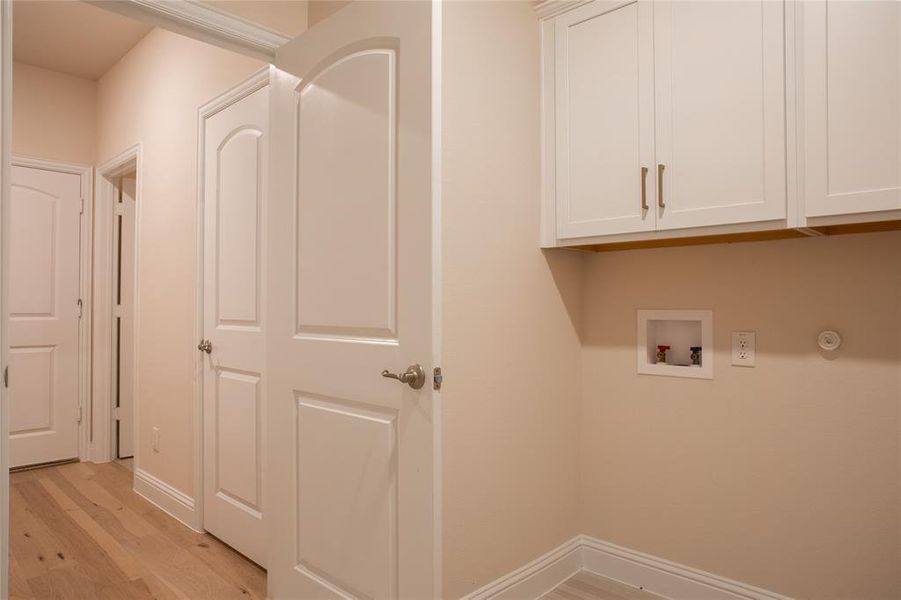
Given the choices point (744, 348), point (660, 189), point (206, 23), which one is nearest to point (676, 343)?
point (744, 348)

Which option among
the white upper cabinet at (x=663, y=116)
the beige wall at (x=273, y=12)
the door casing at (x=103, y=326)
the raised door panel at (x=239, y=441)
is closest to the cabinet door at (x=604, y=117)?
the white upper cabinet at (x=663, y=116)

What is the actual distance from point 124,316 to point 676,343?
3895 millimetres

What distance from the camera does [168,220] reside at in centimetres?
325

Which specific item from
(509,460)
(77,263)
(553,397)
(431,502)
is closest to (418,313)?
(431,502)

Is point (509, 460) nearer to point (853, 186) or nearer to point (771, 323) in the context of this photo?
point (771, 323)

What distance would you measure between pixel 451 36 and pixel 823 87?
1110 mm

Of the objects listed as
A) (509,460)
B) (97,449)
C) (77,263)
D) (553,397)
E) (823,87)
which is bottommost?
(97,449)

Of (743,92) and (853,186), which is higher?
(743,92)

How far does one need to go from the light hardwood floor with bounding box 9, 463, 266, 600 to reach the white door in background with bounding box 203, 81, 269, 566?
13cm

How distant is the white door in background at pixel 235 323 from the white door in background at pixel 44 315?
6.54 ft

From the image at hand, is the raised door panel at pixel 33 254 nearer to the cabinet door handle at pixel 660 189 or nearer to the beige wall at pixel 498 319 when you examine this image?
Answer: the beige wall at pixel 498 319

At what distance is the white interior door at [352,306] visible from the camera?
5.42 feet

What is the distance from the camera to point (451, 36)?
6.15 ft

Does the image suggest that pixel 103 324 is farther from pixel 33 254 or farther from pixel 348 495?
pixel 348 495
